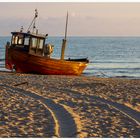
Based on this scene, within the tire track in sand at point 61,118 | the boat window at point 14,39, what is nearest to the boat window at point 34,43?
the boat window at point 14,39

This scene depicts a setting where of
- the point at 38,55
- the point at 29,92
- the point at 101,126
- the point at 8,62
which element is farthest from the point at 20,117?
the point at 8,62

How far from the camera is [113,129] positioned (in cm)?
1164

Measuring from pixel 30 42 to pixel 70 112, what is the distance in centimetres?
2009

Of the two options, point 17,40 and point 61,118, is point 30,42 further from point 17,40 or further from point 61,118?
point 61,118

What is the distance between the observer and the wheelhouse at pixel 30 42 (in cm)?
3378

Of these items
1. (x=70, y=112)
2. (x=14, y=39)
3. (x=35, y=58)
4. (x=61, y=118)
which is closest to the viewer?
(x=61, y=118)

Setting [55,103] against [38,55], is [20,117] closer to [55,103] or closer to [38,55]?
[55,103]

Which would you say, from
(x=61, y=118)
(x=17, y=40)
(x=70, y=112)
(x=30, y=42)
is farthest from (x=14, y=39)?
(x=61, y=118)

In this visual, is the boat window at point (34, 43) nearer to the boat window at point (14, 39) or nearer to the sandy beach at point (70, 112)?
the boat window at point (14, 39)

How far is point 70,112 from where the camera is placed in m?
14.2

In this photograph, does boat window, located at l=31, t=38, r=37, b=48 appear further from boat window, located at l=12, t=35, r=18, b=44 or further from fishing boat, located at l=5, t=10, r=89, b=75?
boat window, located at l=12, t=35, r=18, b=44

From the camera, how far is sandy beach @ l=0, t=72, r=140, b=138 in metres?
11.1

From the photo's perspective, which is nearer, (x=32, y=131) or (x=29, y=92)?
(x=32, y=131)

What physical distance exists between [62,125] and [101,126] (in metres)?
1.19
